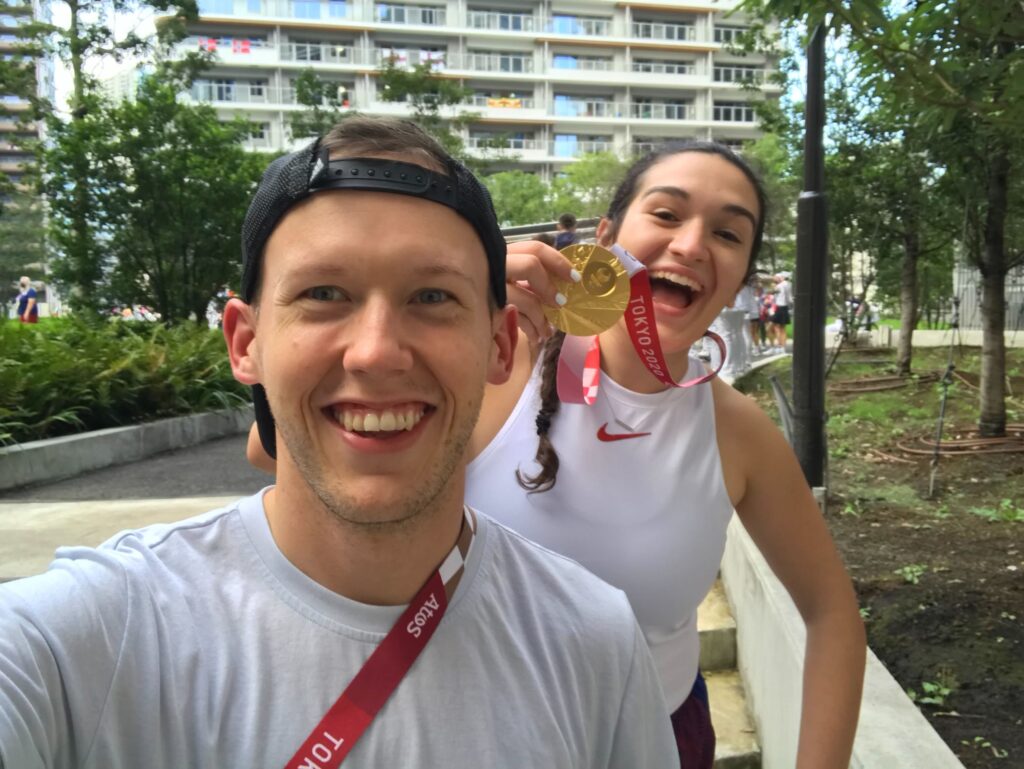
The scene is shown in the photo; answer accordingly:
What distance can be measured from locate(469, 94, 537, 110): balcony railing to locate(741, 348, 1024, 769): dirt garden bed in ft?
178

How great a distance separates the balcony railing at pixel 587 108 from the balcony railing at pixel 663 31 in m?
6.38

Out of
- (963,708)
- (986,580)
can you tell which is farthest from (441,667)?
(986,580)

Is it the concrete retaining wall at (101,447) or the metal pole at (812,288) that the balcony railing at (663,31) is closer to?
the concrete retaining wall at (101,447)

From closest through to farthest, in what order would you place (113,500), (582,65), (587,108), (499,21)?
(113,500)
(499,21)
(587,108)
(582,65)

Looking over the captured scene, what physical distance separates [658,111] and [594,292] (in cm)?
6514

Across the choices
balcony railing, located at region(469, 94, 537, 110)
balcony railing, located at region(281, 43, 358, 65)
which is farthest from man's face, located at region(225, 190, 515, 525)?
balcony railing, located at region(469, 94, 537, 110)

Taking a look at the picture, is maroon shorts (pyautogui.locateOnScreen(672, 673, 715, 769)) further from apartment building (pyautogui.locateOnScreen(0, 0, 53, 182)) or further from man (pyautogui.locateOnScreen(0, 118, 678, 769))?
apartment building (pyautogui.locateOnScreen(0, 0, 53, 182))

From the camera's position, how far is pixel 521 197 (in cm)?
4234

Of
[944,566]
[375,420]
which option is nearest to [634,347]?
[375,420]

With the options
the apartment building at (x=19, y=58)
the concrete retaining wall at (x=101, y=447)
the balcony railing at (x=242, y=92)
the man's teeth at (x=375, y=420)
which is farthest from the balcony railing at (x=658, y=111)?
the man's teeth at (x=375, y=420)

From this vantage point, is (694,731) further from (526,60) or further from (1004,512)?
(526,60)

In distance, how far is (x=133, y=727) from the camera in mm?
1013

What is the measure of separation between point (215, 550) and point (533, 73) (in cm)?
6336

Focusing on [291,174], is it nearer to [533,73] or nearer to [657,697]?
[657,697]
